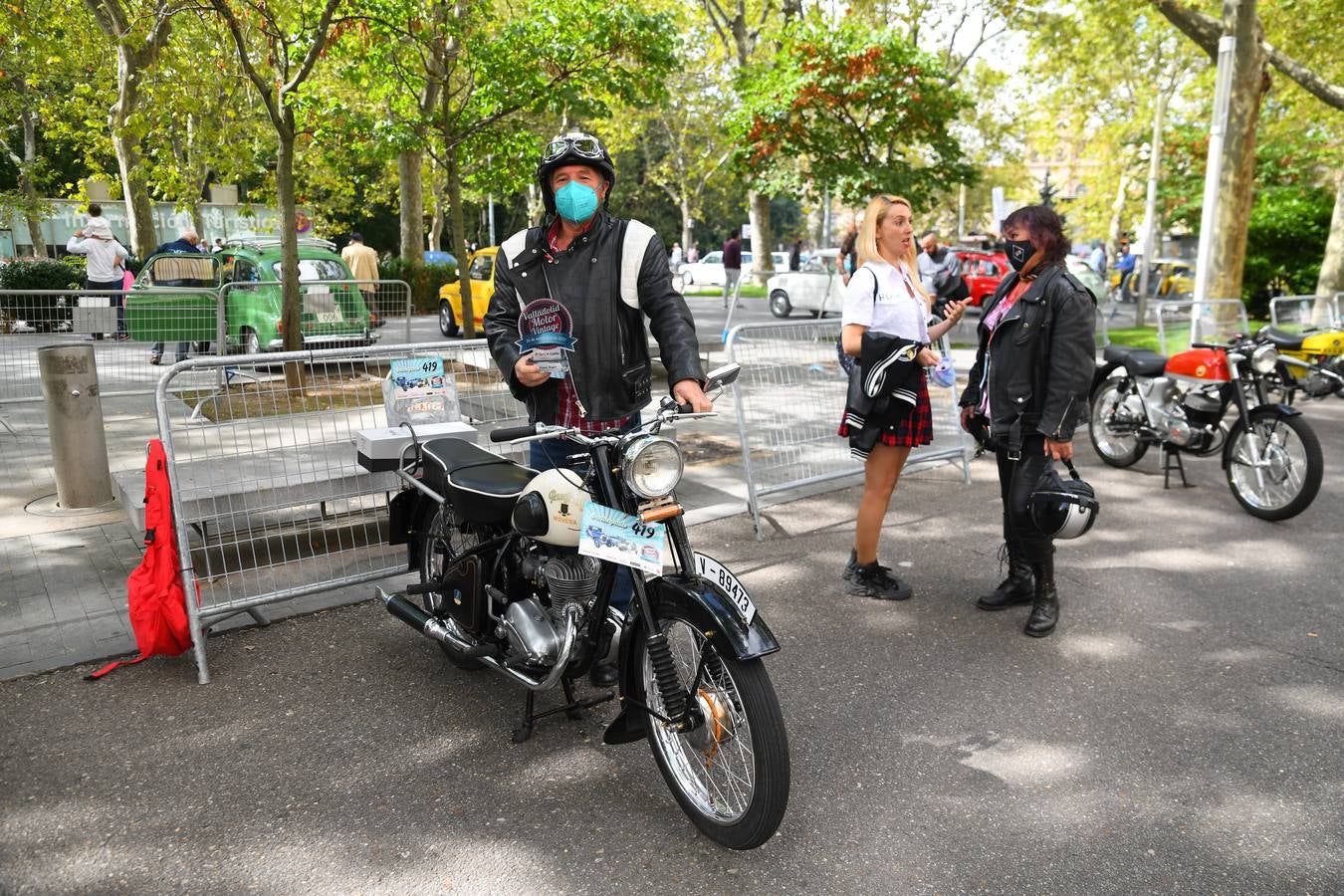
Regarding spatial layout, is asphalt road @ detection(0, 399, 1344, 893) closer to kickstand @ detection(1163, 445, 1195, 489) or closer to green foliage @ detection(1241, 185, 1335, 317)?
kickstand @ detection(1163, 445, 1195, 489)

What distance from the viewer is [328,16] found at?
7492mm

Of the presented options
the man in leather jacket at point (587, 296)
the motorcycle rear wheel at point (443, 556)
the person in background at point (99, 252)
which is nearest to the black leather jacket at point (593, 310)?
the man in leather jacket at point (587, 296)

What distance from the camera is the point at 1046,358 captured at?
169 inches

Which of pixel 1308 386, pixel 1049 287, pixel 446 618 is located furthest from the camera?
pixel 1308 386

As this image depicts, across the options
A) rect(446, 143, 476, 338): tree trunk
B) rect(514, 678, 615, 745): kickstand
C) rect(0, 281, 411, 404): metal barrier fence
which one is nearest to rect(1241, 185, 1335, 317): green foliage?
rect(446, 143, 476, 338): tree trunk

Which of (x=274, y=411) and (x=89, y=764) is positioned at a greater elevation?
(x=274, y=411)

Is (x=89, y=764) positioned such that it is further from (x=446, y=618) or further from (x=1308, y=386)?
(x=1308, y=386)

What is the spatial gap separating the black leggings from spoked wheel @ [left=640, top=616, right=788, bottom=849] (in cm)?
208

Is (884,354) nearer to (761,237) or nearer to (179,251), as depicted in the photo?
(179,251)

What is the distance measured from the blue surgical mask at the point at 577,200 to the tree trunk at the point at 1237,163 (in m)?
12.0

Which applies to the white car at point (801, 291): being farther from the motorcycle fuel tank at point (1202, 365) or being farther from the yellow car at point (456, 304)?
the motorcycle fuel tank at point (1202, 365)

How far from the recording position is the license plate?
2791 millimetres

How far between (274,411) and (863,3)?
782 inches

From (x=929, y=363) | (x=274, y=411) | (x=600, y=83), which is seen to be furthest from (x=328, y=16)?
(x=929, y=363)
